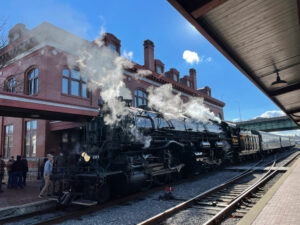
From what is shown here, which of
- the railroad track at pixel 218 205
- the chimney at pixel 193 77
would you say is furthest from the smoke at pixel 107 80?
the chimney at pixel 193 77

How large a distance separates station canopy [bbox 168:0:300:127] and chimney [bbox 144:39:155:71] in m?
18.4

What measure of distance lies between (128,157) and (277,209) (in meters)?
4.54

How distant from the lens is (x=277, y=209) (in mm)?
5266

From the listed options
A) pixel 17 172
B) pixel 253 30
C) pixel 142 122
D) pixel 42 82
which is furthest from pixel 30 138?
pixel 253 30

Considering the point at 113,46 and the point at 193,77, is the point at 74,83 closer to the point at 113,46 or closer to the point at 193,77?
the point at 113,46

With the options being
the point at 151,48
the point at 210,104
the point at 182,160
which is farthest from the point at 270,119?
the point at 182,160

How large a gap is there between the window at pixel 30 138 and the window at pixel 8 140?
2575 millimetres

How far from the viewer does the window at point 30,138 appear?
16578mm

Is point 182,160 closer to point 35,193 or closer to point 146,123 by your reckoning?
point 146,123

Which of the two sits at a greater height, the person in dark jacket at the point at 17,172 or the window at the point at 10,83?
the window at the point at 10,83

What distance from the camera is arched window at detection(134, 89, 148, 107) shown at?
2266 centimetres

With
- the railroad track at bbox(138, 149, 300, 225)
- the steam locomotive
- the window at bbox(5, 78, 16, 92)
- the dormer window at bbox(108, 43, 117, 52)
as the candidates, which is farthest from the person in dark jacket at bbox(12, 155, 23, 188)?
the dormer window at bbox(108, 43, 117, 52)

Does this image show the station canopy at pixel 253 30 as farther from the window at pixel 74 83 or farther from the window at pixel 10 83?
the window at pixel 10 83

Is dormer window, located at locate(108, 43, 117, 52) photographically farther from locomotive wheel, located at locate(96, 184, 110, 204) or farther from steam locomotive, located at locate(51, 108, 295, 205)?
locomotive wheel, located at locate(96, 184, 110, 204)
